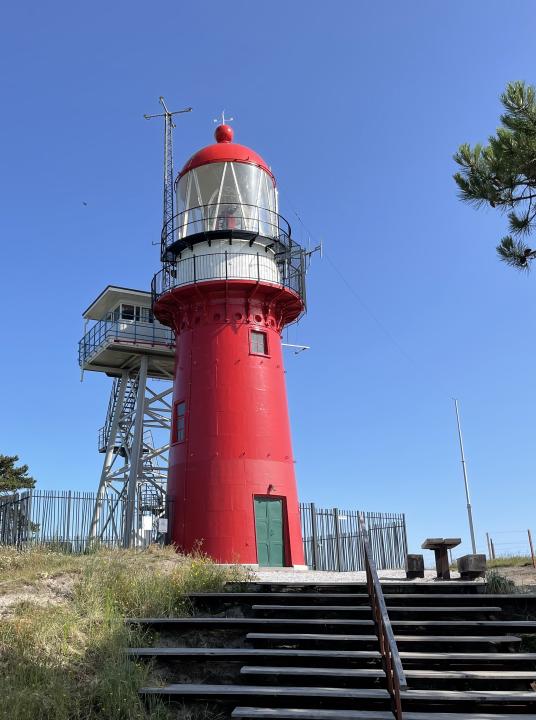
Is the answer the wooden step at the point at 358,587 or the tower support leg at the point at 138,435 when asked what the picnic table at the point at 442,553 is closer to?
the wooden step at the point at 358,587

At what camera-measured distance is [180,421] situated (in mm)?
19734

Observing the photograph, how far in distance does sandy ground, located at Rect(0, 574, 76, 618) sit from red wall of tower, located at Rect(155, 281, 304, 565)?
6858 mm

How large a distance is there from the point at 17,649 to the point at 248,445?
10612 millimetres

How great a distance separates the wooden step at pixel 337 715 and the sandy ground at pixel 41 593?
4.11m

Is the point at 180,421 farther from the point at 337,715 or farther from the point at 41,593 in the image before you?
the point at 337,715

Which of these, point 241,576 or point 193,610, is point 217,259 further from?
point 193,610

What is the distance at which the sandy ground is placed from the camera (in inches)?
393

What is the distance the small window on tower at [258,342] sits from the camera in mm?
19938

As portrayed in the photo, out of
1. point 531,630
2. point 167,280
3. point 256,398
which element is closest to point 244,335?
point 256,398

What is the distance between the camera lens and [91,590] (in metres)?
10.2

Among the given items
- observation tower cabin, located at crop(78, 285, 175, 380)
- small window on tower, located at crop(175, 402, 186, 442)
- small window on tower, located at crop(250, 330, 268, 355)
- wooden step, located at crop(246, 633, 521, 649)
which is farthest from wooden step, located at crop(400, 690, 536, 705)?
observation tower cabin, located at crop(78, 285, 175, 380)

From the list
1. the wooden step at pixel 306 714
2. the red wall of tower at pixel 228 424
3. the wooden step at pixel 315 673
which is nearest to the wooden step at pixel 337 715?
the wooden step at pixel 306 714

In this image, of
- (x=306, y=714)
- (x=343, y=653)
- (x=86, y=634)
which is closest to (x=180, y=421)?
(x=86, y=634)

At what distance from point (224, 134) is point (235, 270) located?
5.05 m
